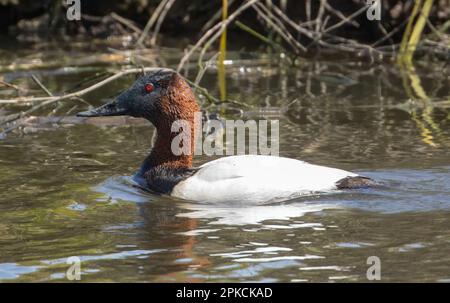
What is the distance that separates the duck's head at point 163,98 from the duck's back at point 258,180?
797 millimetres

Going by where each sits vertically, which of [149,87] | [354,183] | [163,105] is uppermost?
[149,87]

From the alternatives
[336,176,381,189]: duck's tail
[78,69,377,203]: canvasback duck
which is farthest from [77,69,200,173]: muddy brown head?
[336,176,381,189]: duck's tail

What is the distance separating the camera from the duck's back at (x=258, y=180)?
25.3 feet

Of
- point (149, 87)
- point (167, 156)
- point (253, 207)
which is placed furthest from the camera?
point (149, 87)

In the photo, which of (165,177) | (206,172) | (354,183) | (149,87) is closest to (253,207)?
(206,172)

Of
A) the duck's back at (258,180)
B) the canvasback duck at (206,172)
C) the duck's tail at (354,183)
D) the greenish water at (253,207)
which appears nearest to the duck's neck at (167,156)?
the canvasback duck at (206,172)

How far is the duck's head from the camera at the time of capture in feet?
28.0

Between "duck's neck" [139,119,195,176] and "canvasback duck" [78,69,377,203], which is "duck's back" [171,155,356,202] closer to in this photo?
"canvasback duck" [78,69,377,203]

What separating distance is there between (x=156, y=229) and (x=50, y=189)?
1448 mm

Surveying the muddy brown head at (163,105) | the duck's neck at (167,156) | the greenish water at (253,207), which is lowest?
the greenish water at (253,207)

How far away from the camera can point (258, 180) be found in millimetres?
7707

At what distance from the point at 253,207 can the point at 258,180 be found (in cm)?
20

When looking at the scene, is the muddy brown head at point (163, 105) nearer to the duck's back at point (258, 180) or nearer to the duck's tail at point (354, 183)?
the duck's back at point (258, 180)

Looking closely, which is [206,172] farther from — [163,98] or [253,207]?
[163,98]
